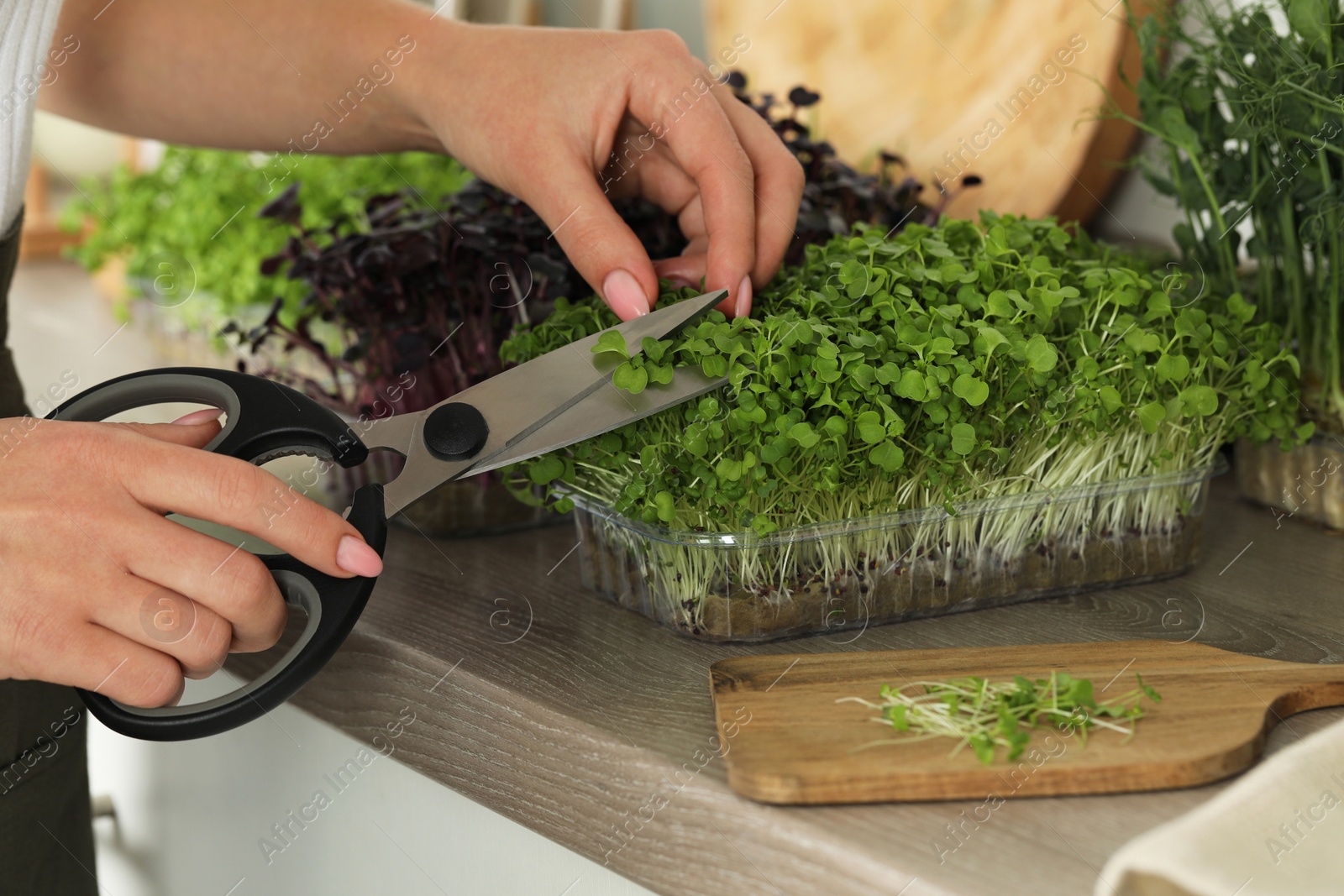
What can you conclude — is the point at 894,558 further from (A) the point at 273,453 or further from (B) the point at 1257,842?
(A) the point at 273,453

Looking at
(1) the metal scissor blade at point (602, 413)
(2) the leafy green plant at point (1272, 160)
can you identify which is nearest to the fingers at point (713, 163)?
(1) the metal scissor blade at point (602, 413)

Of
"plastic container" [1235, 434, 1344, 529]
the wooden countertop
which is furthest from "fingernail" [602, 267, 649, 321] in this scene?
"plastic container" [1235, 434, 1344, 529]

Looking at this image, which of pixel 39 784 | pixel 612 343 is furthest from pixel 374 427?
pixel 39 784

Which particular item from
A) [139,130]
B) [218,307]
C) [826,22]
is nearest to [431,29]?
[139,130]

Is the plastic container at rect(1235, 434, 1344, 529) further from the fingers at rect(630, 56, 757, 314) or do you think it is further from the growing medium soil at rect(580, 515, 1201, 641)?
the fingers at rect(630, 56, 757, 314)

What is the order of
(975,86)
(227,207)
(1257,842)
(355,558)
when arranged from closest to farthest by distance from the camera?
(1257,842)
(355,558)
(975,86)
(227,207)

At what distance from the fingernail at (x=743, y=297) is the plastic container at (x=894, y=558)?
0.55 feet

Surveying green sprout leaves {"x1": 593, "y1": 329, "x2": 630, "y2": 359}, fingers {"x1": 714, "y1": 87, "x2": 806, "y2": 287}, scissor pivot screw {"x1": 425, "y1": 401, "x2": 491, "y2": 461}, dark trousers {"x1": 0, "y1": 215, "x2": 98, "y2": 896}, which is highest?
fingers {"x1": 714, "y1": 87, "x2": 806, "y2": 287}

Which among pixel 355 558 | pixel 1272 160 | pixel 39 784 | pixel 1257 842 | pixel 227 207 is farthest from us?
pixel 227 207

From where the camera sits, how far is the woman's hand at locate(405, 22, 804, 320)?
30.2 inches

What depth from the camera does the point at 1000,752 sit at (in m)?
0.55

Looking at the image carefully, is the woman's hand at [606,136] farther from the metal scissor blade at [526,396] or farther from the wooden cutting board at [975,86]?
the wooden cutting board at [975,86]

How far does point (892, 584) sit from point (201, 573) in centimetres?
43

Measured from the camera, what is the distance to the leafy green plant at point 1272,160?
2.68ft
